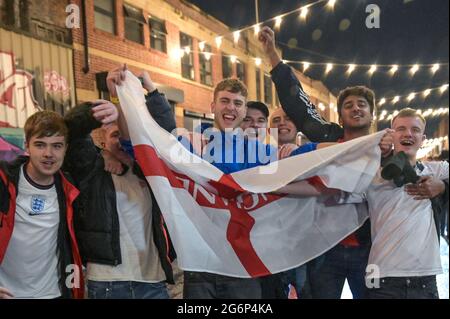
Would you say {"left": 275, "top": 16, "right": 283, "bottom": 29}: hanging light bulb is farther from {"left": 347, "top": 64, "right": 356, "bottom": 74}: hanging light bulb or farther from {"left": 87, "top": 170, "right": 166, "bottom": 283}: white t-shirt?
{"left": 87, "top": 170, "right": 166, "bottom": 283}: white t-shirt

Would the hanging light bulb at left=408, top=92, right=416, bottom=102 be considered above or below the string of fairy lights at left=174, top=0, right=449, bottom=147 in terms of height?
below

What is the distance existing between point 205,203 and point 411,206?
81 centimetres

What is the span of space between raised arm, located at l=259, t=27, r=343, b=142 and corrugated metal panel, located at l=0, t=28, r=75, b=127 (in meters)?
1.24

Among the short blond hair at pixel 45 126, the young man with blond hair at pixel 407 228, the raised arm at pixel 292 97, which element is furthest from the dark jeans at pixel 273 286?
the short blond hair at pixel 45 126

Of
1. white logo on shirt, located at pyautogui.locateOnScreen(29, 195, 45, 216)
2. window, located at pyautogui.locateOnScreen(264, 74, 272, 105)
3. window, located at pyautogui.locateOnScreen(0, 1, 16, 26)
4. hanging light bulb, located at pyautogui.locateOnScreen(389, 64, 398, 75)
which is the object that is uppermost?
window, located at pyautogui.locateOnScreen(0, 1, 16, 26)

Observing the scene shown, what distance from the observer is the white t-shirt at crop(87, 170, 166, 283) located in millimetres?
1361

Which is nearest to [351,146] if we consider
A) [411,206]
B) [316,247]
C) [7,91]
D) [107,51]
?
[411,206]

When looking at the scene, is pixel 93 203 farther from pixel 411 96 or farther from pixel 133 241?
pixel 411 96

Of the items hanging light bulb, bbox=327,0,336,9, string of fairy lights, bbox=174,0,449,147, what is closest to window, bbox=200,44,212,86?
string of fairy lights, bbox=174,0,449,147

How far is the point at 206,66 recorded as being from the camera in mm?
2275

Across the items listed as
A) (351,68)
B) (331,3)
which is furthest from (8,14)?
(351,68)

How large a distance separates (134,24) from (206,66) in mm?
504

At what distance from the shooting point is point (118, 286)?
1.36m

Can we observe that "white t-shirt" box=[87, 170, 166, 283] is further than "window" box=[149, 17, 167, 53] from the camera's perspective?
No
